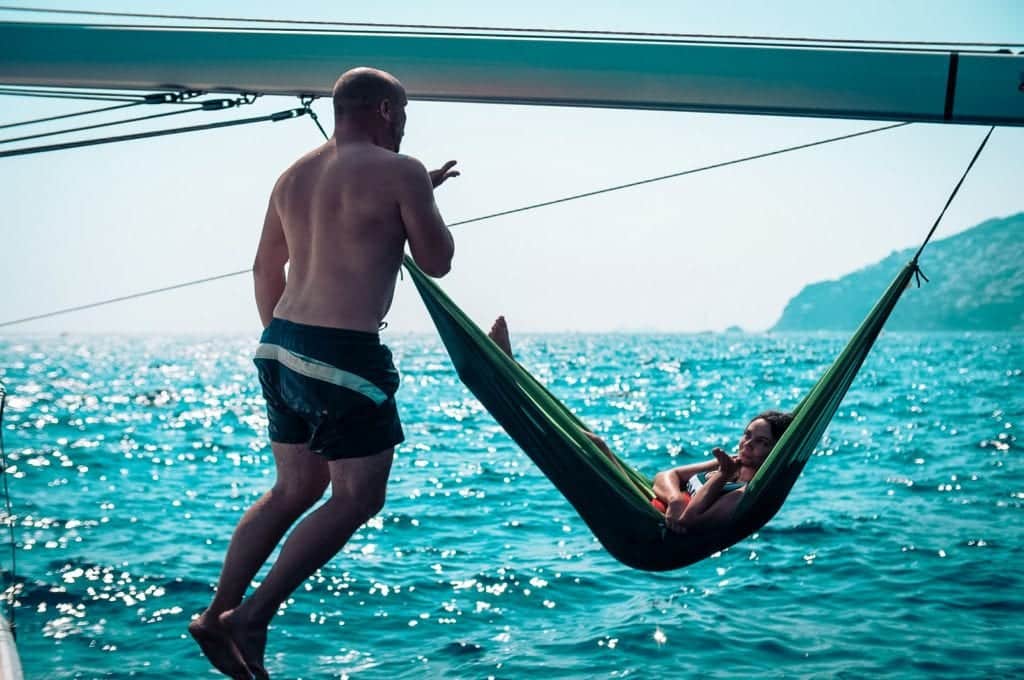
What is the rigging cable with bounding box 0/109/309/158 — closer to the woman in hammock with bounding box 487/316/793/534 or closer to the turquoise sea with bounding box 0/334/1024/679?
the woman in hammock with bounding box 487/316/793/534

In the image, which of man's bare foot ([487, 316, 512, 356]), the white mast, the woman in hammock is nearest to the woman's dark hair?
the woman in hammock

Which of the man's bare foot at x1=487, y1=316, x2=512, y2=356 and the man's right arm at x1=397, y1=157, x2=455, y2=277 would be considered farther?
the man's bare foot at x1=487, y1=316, x2=512, y2=356

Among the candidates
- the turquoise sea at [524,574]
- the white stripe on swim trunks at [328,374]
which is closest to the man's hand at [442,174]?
the white stripe on swim trunks at [328,374]

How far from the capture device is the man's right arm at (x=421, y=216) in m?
2.59

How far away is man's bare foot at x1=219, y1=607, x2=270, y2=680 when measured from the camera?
2.68m

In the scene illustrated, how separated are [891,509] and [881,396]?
21347 mm

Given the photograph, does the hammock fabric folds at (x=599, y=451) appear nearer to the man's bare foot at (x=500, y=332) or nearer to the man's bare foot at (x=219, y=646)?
the man's bare foot at (x=500, y=332)

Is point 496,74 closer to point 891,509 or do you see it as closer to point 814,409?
point 814,409

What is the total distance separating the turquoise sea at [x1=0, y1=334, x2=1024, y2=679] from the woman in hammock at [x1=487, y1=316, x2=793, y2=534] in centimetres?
287

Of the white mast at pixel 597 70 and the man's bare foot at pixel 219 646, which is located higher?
the white mast at pixel 597 70

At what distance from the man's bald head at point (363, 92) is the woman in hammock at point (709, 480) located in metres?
1.02

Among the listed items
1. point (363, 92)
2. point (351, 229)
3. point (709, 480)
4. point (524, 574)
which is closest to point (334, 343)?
point (351, 229)

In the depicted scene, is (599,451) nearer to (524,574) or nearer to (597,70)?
(597,70)

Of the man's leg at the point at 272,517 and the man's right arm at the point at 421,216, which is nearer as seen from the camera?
the man's right arm at the point at 421,216
